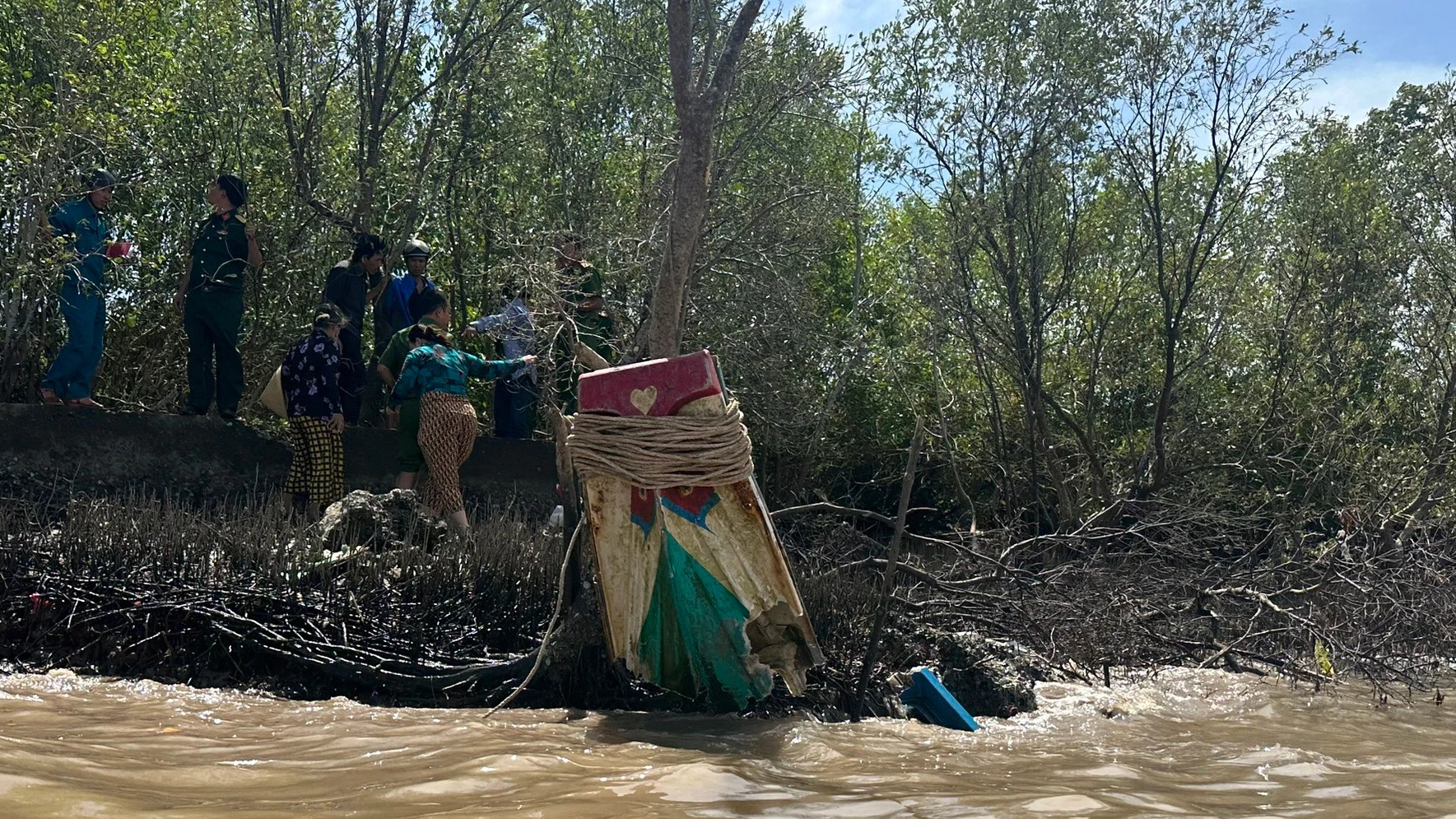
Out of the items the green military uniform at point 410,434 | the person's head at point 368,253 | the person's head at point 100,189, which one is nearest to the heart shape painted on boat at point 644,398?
the green military uniform at point 410,434

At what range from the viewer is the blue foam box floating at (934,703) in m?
5.35

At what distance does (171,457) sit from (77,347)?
0.97 meters

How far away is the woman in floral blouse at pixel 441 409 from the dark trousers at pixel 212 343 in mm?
1694

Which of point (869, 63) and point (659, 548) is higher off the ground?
point (869, 63)

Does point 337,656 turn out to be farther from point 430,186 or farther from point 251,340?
point 430,186

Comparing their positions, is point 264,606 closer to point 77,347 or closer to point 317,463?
point 317,463

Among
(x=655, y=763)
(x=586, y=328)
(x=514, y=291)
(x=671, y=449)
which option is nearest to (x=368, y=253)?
(x=514, y=291)

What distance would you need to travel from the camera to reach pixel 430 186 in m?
13.0

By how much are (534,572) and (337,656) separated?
3.19 ft

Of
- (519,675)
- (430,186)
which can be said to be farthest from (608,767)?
(430,186)

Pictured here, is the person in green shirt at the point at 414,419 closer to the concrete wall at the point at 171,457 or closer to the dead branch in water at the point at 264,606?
the concrete wall at the point at 171,457

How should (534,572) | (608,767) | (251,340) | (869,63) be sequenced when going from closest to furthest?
(608,767) < (534,572) < (251,340) < (869,63)

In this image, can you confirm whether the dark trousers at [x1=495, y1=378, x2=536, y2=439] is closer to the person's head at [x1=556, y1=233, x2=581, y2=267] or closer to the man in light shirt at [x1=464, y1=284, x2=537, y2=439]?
the man in light shirt at [x1=464, y1=284, x2=537, y2=439]

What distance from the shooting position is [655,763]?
4.04 meters
